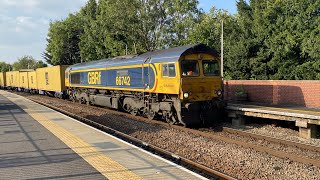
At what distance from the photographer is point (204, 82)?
14945 millimetres

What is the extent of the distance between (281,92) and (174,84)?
285 inches

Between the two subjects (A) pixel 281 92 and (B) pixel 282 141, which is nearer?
(B) pixel 282 141

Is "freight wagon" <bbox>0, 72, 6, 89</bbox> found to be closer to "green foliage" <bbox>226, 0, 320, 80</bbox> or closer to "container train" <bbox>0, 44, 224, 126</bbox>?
"green foliage" <bbox>226, 0, 320, 80</bbox>

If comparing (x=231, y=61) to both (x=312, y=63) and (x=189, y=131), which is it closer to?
(x=312, y=63)

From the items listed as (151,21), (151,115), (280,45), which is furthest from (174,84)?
(151,21)

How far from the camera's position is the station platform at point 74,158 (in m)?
7.24

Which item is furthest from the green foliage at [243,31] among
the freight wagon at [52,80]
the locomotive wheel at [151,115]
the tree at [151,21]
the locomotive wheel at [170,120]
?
the locomotive wheel at [170,120]

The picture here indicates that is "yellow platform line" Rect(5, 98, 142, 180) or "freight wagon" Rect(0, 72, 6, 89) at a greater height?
"freight wagon" Rect(0, 72, 6, 89)

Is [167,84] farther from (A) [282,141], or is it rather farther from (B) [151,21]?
(B) [151,21]

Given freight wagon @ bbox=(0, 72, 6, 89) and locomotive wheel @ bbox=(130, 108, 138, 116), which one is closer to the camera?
locomotive wheel @ bbox=(130, 108, 138, 116)

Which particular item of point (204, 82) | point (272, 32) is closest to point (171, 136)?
point (204, 82)

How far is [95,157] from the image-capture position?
8664mm

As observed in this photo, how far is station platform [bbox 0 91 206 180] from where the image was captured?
7.24m

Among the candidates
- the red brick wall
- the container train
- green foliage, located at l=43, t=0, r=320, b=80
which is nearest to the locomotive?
the container train
